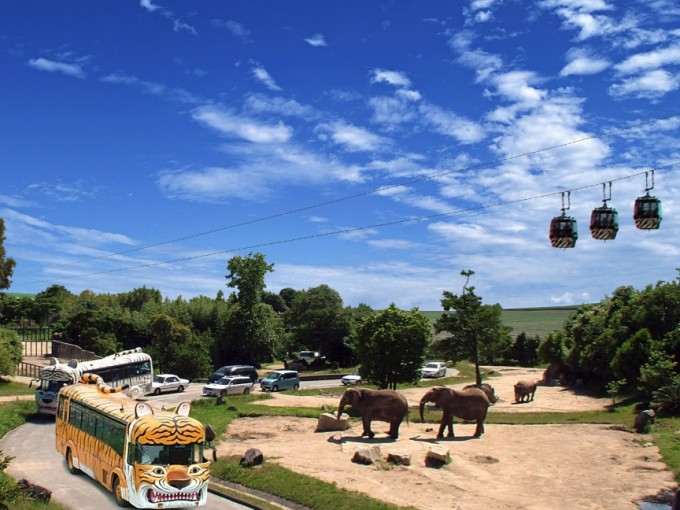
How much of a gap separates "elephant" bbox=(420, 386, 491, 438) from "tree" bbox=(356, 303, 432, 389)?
11.3 meters

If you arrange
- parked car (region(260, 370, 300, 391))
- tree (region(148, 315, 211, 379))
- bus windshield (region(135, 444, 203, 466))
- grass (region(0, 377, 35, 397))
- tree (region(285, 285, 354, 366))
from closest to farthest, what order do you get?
bus windshield (region(135, 444, 203, 466)) → grass (region(0, 377, 35, 397)) → parked car (region(260, 370, 300, 391)) → tree (region(148, 315, 211, 379)) → tree (region(285, 285, 354, 366))

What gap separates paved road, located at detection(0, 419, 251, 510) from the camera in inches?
766

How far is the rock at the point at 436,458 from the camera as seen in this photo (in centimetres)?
2545

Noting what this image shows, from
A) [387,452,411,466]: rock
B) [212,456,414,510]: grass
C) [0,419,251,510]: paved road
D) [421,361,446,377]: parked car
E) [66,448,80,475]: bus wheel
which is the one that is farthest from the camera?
[421,361,446,377]: parked car

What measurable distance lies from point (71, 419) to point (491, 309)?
3447 cm

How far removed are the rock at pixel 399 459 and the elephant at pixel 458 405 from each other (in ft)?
20.4

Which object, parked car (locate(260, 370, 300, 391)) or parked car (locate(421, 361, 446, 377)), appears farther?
parked car (locate(421, 361, 446, 377))

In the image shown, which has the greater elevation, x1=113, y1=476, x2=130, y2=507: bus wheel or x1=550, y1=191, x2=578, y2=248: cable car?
x1=550, y1=191, x2=578, y2=248: cable car

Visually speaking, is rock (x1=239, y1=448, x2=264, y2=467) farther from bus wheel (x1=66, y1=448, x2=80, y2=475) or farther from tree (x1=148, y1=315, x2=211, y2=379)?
tree (x1=148, y1=315, x2=211, y2=379)

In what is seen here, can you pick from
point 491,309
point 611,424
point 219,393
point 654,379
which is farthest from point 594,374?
point 219,393

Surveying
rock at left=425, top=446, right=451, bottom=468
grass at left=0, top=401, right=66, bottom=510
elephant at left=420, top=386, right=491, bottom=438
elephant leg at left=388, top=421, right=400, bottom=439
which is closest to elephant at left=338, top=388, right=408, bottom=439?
elephant leg at left=388, top=421, right=400, bottom=439

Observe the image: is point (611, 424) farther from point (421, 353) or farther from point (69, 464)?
point (69, 464)

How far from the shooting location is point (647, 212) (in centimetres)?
1814

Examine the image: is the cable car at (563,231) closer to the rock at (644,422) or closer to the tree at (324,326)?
the rock at (644,422)
